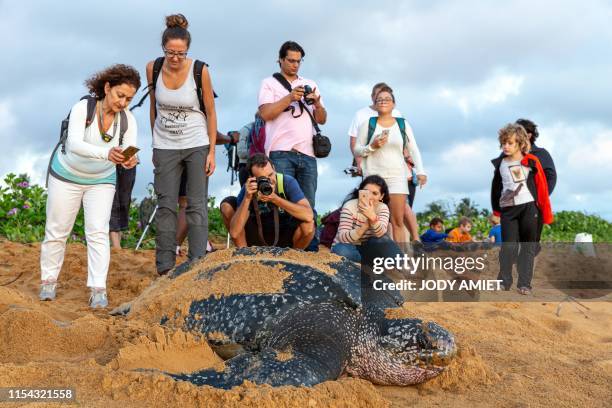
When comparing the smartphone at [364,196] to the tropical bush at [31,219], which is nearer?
the smartphone at [364,196]

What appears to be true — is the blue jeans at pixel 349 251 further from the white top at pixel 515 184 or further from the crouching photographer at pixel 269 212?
the white top at pixel 515 184

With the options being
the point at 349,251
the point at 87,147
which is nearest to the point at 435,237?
the point at 349,251

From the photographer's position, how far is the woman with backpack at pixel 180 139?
3916mm

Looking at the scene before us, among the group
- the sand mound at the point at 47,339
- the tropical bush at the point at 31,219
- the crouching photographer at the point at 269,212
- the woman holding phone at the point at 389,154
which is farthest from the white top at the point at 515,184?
the tropical bush at the point at 31,219

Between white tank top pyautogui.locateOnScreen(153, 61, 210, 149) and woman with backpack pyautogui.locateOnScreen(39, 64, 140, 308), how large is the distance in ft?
0.99

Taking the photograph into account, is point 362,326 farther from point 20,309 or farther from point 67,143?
point 67,143

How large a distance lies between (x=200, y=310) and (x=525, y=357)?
5.18 ft

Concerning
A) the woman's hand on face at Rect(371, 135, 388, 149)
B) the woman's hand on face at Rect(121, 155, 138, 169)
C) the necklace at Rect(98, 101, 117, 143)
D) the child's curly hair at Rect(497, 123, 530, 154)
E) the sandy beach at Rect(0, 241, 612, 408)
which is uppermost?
the child's curly hair at Rect(497, 123, 530, 154)

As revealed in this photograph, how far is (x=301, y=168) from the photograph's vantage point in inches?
174

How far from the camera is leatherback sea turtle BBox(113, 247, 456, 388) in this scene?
2307 mm

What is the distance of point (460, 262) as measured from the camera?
515 cm

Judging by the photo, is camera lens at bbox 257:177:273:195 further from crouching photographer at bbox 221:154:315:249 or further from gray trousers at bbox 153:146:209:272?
gray trousers at bbox 153:146:209:272

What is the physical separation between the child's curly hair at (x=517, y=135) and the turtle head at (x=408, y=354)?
9.39 ft

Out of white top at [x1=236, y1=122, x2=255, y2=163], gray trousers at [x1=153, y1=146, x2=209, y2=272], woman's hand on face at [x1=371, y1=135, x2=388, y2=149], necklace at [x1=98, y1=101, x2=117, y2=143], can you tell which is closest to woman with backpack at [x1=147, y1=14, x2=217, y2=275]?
gray trousers at [x1=153, y1=146, x2=209, y2=272]
